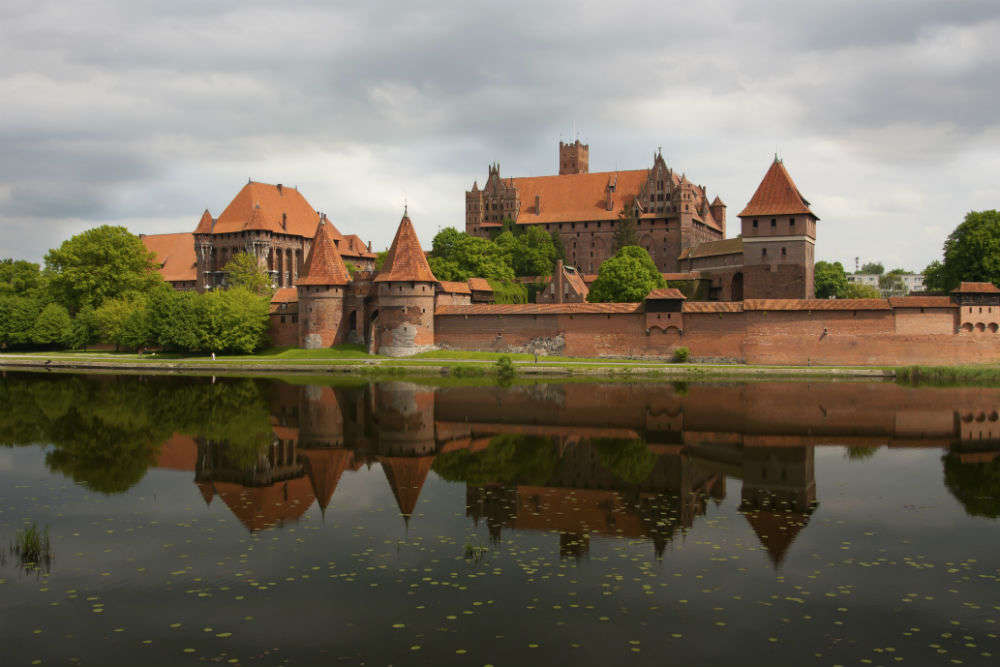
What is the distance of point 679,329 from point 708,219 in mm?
33039

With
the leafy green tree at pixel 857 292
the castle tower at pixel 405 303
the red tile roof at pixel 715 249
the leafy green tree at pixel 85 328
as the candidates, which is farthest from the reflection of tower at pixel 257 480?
the leafy green tree at pixel 857 292

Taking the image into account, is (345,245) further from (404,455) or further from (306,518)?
(306,518)

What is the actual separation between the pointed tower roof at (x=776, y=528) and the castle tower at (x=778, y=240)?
32.6m

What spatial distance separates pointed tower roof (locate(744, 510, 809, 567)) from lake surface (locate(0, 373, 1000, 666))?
6 cm

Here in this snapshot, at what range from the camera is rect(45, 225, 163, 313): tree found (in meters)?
55.3

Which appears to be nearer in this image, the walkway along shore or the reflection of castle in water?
the reflection of castle in water

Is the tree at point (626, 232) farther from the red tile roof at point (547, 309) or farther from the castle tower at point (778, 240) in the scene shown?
the red tile roof at point (547, 309)

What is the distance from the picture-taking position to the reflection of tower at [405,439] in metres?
14.3

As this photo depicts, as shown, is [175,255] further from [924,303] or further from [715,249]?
[924,303]

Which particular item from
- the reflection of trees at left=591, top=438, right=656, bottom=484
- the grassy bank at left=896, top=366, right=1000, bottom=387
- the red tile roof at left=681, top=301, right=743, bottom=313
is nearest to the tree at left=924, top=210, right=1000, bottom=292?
the grassy bank at left=896, top=366, right=1000, bottom=387

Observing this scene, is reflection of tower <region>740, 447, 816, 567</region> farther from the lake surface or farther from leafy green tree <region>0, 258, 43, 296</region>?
leafy green tree <region>0, 258, 43, 296</region>

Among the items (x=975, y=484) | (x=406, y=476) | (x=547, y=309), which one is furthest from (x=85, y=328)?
(x=975, y=484)

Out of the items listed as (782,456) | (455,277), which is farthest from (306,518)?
(455,277)

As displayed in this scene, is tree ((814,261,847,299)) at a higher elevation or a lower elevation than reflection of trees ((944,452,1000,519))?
higher
